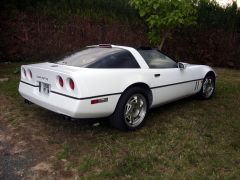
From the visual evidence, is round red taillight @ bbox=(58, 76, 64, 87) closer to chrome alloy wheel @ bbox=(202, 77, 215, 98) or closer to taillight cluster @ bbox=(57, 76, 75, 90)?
taillight cluster @ bbox=(57, 76, 75, 90)

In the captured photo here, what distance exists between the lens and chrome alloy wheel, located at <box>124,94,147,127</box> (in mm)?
4711

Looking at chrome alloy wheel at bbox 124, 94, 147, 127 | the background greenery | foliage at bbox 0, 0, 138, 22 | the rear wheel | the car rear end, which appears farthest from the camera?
foliage at bbox 0, 0, 138, 22

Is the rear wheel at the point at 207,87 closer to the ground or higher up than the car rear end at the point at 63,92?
closer to the ground

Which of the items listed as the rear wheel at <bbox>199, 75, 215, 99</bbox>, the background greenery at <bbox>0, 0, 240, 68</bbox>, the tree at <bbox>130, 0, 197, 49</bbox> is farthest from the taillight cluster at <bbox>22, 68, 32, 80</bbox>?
the background greenery at <bbox>0, 0, 240, 68</bbox>

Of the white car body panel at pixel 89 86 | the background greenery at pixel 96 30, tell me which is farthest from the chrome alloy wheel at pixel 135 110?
the background greenery at pixel 96 30

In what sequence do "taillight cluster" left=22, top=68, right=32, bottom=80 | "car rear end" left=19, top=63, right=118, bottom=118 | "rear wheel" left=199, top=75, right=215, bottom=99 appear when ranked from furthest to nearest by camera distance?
1. "rear wheel" left=199, top=75, right=215, bottom=99
2. "taillight cluster" left=22, top=68, right=32, bottom=80
3. "car rear end" left=19, top=63, right=118, bottom=118

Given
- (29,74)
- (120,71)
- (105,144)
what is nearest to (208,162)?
(105,144)

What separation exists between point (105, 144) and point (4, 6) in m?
8.01

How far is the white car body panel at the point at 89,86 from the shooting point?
4.09 meters

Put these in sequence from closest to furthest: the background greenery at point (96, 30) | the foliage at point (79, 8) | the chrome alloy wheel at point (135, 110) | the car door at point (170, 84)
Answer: the chrome alloy wheel at point (135, 110) < the car door at point (170, 84) < the background greenery at point (96, 30) < the foliage at point (79, 8)

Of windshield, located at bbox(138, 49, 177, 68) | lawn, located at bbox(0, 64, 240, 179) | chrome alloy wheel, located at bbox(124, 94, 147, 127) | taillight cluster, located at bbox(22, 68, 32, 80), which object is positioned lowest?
lawn, located at bbox(0, 64, 240, 179)

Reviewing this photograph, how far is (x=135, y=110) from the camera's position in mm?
4844

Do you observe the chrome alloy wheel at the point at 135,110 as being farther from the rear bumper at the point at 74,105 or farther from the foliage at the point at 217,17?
the foliage at the point at 217,17

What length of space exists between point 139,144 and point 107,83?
955 millimetres
